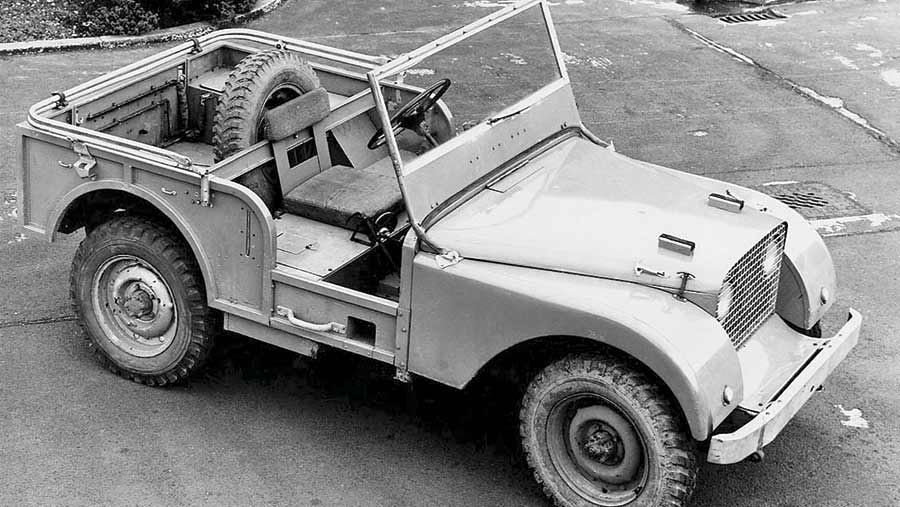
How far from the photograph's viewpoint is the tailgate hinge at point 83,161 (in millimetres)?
5238

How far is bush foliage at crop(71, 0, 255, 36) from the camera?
34.9ft

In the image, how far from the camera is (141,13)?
1078 cm

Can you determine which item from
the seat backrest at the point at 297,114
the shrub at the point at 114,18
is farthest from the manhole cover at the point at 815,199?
the shrub at the point at 114,18

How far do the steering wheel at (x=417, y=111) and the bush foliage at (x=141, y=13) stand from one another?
618 centimetres

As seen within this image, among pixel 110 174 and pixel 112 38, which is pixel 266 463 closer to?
pixel 110 174

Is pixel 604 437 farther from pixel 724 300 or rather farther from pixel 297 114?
pixel 297 114

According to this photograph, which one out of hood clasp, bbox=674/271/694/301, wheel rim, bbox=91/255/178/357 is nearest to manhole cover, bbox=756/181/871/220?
hood clasp, bbox=674/271/694/301

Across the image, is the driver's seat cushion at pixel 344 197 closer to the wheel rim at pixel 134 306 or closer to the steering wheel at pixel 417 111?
the steering wheel at pixel 417 111

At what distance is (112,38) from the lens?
414 inches

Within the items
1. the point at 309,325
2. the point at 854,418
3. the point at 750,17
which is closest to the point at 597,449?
the point at 309,325

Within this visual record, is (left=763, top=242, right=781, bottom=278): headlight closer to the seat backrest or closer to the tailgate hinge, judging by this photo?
the seat backrest

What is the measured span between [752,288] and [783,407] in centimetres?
57

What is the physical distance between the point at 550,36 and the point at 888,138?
4339mm

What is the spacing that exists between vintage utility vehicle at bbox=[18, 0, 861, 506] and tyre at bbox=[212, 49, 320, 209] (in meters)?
0.01
